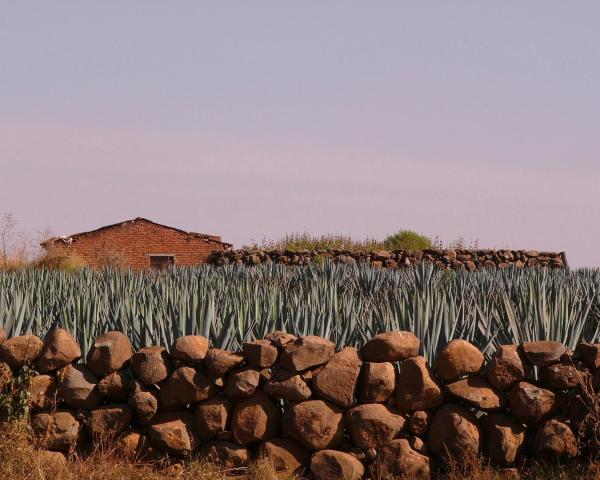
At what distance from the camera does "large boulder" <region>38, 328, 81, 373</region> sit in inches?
229

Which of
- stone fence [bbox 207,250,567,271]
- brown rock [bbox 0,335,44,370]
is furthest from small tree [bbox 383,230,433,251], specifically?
brown rock [bbox 0,335,44,370]

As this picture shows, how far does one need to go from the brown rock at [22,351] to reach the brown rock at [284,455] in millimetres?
1786

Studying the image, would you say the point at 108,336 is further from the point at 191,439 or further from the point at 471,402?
the point at 471,402

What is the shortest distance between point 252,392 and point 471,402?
55.1 inches

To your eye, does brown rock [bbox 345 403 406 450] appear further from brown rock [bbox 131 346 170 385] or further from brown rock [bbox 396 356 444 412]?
brown rock [bbox 131 346 170 385]

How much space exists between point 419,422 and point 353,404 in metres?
0.44

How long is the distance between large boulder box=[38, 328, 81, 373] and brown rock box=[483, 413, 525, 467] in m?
2.86

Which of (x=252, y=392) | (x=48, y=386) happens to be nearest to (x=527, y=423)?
(x=252, y=392)

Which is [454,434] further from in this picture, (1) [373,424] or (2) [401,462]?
(1) [373,424]

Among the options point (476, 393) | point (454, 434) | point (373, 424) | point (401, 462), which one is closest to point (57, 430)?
point (373, 424)

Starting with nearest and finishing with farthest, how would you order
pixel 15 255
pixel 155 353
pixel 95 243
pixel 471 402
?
pixel 471 402, pixel 155 353, pixel 15 255, pixel 95 243

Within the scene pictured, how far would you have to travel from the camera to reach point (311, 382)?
5.39 meters

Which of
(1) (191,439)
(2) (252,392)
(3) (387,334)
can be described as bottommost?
(1) (191,439)

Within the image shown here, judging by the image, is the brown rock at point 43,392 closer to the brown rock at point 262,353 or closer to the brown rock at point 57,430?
the brown rock at point 57,430
